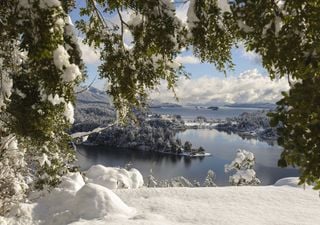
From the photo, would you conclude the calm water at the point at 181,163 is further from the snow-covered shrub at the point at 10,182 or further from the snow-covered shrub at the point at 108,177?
the snow-covered shrub at the point at 10,182

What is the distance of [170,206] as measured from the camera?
44.2ft

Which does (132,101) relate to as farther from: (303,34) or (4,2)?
(303,34)

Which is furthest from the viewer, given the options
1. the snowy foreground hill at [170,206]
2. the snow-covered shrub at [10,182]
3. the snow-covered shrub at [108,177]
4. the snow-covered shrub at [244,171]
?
the snow-covered shrub at [244,171]

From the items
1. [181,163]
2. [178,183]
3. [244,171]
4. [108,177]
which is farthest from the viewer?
[181,163]

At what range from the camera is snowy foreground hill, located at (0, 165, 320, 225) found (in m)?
12.2

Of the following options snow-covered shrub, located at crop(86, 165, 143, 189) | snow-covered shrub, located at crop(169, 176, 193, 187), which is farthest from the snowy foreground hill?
snow-covered shrub, located at crop(169, 176, 193, 187)

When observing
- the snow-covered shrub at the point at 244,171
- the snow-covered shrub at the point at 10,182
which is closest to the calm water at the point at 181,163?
the snow-covered shrub at the point at 244,171

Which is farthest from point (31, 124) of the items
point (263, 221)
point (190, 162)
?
point (190, 162)

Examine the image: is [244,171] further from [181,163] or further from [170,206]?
[181,163]

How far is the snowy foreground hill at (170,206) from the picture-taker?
40.0 ft

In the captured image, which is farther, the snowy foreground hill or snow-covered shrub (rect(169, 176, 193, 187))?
snow-covered shrub (rect(169, 176, 193, 187))

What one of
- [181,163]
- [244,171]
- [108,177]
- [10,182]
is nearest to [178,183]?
[244,171]

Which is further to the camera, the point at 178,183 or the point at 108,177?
the point at 178,183

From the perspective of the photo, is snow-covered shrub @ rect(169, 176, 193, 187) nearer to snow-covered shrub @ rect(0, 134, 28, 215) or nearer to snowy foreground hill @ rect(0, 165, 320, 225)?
snowy foreground hill @ rect(0, 165, 320, 225)
